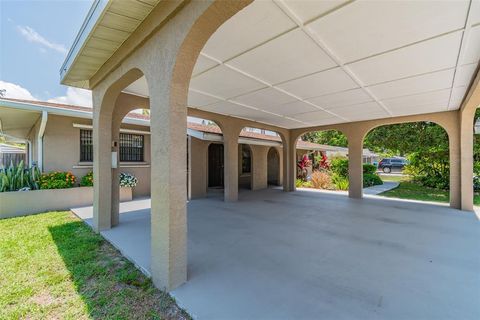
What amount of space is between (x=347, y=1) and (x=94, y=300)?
4568 millimetres

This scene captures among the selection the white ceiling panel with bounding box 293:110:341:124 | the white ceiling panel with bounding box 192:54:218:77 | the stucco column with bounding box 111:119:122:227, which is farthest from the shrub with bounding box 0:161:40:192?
the white ceiling panel with bounding box 293:110:341:124

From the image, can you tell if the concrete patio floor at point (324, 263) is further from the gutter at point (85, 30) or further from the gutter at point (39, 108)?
the gutter at point (85, 30)

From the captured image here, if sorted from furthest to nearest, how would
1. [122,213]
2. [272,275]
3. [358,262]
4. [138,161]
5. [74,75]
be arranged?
[138,161]
[122,213]
[74,75]
[358,262]
[272,275]

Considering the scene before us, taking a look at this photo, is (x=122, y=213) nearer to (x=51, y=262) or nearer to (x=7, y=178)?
(x=51, y=262)

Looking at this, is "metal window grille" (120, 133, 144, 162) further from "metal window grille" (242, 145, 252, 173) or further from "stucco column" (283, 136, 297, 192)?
"stucco column" (283, 136, 297, 192)

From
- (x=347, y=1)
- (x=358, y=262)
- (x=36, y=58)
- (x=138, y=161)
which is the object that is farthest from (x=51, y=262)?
(x=36, y=58)

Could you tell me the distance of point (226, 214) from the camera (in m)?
6.75

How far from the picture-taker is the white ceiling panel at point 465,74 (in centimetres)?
420

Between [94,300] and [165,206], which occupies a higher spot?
[165,206]

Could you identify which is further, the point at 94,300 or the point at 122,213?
the point at 122,213

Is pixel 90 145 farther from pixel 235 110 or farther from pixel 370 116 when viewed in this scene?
pixel 370 116

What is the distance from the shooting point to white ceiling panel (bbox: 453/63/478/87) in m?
4.20

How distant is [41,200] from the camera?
7.01 metres

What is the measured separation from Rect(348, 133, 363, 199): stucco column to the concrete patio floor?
307cm
